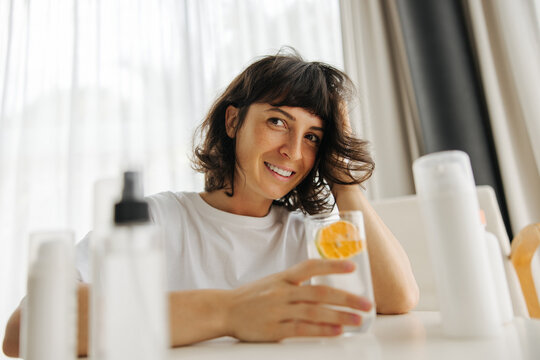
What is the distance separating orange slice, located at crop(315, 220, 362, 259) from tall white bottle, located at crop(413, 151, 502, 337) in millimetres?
97

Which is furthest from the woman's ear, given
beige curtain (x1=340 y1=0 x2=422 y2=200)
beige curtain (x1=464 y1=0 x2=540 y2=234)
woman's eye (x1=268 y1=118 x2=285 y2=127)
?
beige curtain (x1=464 y1=0 x2=540 y2=234)

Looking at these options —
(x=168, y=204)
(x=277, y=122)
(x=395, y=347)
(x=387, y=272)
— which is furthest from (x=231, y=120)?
(x=395, y=347)

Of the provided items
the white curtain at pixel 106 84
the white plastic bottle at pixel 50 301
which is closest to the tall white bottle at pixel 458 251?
the white plastic bottle at pixel 50 301

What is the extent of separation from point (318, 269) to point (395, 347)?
0.42ft

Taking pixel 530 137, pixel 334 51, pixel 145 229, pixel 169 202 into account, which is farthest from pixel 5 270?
pixel 530 137

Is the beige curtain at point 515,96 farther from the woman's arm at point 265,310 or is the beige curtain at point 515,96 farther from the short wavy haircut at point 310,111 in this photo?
the woman's arm at point 265,310

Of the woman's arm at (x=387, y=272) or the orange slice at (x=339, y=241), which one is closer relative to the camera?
the orange slice at (x=339, y=241)

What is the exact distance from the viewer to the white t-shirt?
96 centimetres

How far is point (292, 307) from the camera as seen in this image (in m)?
0.50

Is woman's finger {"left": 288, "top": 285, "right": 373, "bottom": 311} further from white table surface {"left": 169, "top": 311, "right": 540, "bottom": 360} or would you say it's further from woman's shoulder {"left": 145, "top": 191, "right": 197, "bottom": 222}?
woman's shoulder {"left": 145, "top": 191, "right": 197, "bottom": 222}

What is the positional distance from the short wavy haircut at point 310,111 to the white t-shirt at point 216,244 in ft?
0.43

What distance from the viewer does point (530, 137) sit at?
1528 mm

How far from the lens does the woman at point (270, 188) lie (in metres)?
0.93

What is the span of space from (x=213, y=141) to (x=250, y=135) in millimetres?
246
